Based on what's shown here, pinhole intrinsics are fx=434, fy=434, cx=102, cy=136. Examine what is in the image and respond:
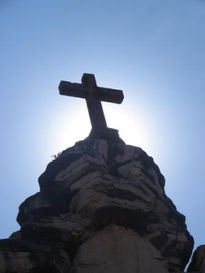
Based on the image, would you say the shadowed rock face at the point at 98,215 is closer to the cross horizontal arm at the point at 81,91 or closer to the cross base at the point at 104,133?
the cross base at the point at 104,133

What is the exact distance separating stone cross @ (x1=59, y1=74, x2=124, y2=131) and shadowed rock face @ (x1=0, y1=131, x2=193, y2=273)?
1.67 m

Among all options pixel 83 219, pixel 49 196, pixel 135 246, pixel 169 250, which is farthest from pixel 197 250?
pixel 49 196

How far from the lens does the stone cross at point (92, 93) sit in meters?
8.01

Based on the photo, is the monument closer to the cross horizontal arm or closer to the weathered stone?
the weathered stone

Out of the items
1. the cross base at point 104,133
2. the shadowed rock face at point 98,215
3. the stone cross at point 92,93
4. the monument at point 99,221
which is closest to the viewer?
the monument at point 99,221

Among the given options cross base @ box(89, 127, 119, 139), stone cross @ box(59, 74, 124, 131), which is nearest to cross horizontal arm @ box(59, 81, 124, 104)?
stone cross @ box(59, 74, 124, 131)

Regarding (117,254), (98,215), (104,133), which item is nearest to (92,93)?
(104,133)

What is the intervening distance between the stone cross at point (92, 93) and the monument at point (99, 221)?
1.59m

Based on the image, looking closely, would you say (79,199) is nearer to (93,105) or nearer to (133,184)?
(133,184)

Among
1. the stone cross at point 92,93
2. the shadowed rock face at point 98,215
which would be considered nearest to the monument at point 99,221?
the shadowed rock face at point 98,215

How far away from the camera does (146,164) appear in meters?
6.32

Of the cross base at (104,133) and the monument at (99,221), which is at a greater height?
the cross base at (104,133)

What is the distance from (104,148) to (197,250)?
78.7 inches

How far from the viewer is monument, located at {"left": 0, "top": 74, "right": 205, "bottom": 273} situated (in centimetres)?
430
